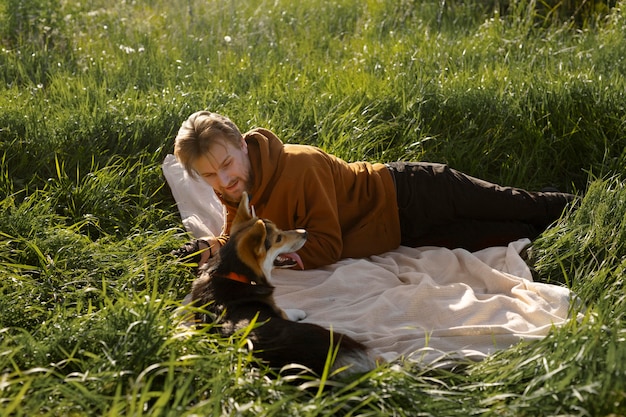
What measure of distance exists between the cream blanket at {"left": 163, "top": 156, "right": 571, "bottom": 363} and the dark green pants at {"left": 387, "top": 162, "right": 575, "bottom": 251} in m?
0.13

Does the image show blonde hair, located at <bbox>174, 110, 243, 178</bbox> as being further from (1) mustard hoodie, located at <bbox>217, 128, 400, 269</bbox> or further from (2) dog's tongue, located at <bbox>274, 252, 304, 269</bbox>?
(2) dog's tongue, located at <bbox>274, 252, 304, 269</bbox>

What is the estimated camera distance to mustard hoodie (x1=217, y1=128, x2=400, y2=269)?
4.61 meters

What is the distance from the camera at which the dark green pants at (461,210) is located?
498 centimetres

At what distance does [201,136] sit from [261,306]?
3.71 feet

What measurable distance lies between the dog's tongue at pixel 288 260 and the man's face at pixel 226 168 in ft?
1.44

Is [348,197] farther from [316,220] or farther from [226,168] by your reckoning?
[226,168]

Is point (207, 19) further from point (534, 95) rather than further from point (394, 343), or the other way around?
point (394, 343)

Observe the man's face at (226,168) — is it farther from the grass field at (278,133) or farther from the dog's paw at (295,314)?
the dog's paw at (295,314)

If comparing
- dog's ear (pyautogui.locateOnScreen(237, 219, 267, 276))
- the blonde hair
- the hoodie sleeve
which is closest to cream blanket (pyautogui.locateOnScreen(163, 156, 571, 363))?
the hoodie sleeve

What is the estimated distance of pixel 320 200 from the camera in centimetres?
462

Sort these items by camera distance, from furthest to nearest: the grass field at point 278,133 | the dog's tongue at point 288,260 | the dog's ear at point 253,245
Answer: the dog's tongue at point 288,260, the dog's ear at point 253,245, the grass field at point 278,133

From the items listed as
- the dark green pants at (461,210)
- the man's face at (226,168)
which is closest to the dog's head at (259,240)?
the man's face at (226,168)

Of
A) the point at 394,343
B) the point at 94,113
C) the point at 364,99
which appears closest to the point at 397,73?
the point at 364,99

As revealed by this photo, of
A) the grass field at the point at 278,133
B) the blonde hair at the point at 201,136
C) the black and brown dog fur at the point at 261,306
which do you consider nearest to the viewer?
the grass field at the point at 278,133
